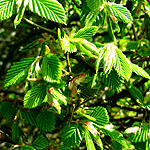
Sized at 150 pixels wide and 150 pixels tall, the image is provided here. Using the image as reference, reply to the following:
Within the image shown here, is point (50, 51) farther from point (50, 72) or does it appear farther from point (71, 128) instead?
point (71, 128)

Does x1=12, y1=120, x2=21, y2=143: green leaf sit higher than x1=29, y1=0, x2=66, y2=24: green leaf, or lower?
lower

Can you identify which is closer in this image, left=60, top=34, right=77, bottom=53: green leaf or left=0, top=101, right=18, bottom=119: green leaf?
left=60, top=34, right=77, bottom=53: green leaf

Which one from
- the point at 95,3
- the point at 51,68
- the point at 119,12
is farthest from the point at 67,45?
the point at 119,12

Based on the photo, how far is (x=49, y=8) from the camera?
35.8 inches

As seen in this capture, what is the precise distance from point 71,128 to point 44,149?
0.79ft

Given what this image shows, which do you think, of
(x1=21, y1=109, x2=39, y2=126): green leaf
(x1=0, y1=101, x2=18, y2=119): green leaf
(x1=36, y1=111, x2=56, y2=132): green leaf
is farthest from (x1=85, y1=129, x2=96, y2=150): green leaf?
(x1=0, y1=101, x2=18, y2=119): green leaf

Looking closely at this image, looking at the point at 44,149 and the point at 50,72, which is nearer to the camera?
the point at 50,72

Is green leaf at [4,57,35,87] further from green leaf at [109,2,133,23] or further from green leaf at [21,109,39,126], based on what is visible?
green leaf at [109,2,133,23]

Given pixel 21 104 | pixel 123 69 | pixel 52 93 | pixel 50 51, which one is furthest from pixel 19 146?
pixel 123 69

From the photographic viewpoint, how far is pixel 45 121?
116cm

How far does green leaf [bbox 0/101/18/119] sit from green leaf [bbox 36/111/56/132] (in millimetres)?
192

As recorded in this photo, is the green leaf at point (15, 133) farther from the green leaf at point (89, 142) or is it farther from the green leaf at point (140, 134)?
the green leaf at point (140, 134)

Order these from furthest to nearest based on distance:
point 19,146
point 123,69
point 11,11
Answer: point 19,146 < point 123,69 < point 11,11

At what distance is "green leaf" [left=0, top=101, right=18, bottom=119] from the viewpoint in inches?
50.3
